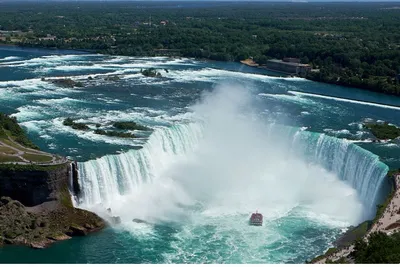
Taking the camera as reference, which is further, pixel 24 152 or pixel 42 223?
pixel 24 152

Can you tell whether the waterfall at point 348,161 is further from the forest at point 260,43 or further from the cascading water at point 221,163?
the forest at point 260,43

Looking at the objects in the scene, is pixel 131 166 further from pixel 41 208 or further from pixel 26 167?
pixel 26 167

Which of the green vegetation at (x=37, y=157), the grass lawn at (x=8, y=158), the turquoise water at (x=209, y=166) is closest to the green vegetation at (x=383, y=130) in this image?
the turquoise water at (x=209, y=166)

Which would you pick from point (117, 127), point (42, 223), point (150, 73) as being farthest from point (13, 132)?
point (150, 73)

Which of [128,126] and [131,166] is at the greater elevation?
[128,126]

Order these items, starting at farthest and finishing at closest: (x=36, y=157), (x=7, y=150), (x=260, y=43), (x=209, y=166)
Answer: (x=260, y=43)
(x=209, y=166)
(x=7, y=150)
(x=36, y=157)

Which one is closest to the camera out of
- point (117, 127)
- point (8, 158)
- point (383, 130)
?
point (8, 158)

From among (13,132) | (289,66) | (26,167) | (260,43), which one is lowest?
(13,132)

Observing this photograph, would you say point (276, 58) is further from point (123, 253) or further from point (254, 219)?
point (123, 253)
